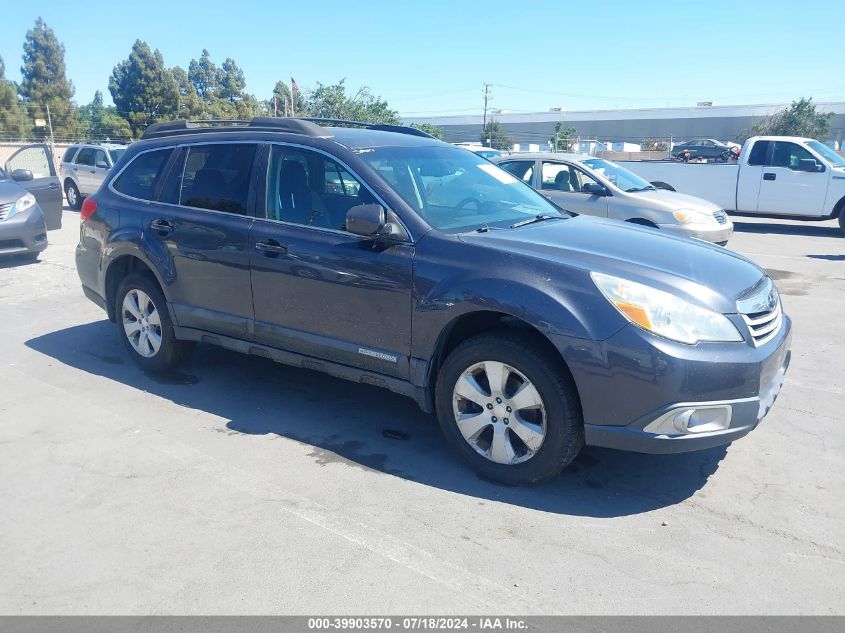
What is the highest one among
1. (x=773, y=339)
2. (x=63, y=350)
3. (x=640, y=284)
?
(x=640, y=284)

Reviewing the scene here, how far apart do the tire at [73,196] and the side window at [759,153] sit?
17108 mm

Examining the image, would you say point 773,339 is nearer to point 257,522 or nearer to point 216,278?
point 257,522

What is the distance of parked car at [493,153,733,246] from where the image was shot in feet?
32.6

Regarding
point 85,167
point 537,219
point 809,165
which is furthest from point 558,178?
point 85,167

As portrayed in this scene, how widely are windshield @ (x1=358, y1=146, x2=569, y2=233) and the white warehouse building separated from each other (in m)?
52.4

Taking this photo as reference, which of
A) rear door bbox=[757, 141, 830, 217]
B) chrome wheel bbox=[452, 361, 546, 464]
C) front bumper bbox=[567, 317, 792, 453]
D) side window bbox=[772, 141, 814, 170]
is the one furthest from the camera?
side window bbox=[772, 141, 814, 170]

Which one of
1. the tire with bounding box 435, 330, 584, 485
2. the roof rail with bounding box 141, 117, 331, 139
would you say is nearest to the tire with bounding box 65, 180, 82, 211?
the roof rail with bounding box 141, 117, 331, 139

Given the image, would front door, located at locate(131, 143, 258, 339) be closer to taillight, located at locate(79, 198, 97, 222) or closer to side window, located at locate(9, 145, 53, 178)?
taillight, located at locate(79, 198, 97, 222)

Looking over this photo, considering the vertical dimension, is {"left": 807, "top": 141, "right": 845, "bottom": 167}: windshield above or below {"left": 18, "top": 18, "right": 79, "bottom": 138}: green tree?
below


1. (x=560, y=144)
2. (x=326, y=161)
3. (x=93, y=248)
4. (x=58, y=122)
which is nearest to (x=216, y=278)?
(x=326, y=161)

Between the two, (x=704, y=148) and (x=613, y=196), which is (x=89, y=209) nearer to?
(x=613, y=196)

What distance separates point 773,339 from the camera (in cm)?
387

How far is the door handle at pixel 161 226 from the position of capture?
17.7 feet

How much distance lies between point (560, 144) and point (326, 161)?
114 feet
